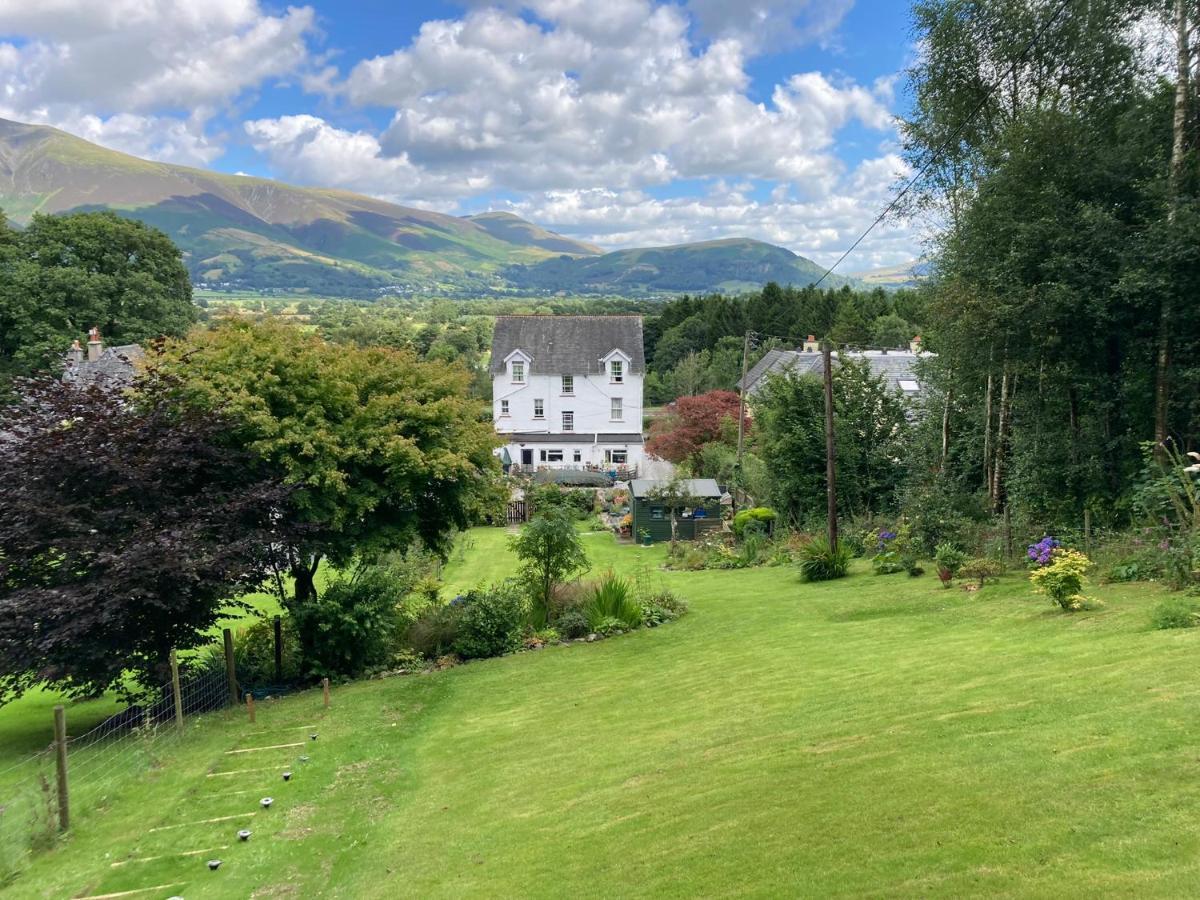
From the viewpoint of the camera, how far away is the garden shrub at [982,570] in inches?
614

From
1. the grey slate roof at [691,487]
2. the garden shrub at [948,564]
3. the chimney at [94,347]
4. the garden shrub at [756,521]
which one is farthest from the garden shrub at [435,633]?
the chimney at [94,347]

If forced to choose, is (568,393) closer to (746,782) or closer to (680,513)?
(680,513)

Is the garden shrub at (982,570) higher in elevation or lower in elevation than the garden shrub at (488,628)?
higher

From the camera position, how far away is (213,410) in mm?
14289

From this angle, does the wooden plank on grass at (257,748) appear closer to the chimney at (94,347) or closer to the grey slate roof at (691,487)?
the grey slate roof at (691,487)

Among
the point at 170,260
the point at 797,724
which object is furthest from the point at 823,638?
Result: the point at 170,260

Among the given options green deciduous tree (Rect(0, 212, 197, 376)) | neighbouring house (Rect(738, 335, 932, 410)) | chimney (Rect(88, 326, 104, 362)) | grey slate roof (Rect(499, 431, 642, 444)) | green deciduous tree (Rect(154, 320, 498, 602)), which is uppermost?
green deciduous tree (Rect(0, 212, 197, 376))

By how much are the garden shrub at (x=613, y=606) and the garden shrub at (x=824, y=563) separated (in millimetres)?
5886

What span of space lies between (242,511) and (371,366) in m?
4.16

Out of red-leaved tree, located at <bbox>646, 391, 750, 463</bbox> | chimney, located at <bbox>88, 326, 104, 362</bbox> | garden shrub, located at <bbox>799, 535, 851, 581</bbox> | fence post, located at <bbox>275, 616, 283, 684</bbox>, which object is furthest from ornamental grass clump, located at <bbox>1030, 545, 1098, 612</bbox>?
chimney, located at <bbox>88, 326, 104, 362</bbox>

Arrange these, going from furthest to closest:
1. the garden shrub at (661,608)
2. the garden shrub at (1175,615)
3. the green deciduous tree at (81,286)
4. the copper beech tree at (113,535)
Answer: the green deciduous tree at (81,286) → the garden shrub at (661,608) → the copper beech tree at (113,535) → the garden shrub at (1175,615)

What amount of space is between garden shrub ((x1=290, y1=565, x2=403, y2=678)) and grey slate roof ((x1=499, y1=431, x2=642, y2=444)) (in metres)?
37.4

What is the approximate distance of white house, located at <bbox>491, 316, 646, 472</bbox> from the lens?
53312mm

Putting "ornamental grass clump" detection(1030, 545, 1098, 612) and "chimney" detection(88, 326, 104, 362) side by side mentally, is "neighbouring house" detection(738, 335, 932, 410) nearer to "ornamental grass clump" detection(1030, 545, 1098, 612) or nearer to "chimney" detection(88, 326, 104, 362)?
"ornamental grass clump" detection(1030, 545, 1098, 612)
